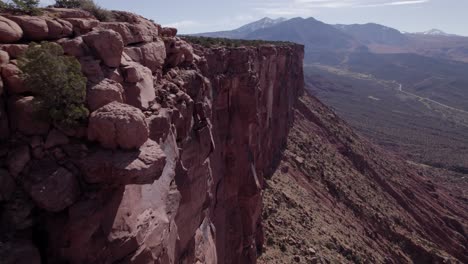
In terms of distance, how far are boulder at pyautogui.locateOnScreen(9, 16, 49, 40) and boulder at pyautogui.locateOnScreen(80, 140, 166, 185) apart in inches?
171

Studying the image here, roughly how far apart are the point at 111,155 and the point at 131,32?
674 cm

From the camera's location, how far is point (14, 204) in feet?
31.5

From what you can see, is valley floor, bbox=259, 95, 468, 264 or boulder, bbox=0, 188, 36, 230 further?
valley floor, bbox=259, 95, 468, 264

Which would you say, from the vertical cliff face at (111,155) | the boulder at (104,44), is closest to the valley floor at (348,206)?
the vertical cliff face at (111,155)

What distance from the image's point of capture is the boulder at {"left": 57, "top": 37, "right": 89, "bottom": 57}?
40.2 ft

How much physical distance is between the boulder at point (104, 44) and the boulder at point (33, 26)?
4.07 feet

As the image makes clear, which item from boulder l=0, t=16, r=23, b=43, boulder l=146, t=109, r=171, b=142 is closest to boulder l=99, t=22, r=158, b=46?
boulder l=0, t=16, r=23, b=43

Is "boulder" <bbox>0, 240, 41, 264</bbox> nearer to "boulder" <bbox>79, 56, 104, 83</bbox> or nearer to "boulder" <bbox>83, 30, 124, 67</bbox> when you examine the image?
"boulder" <bbox>79, 56, 104, 83</bbox>

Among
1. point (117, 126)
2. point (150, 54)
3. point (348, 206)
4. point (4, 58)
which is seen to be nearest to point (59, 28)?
point (4, 58)

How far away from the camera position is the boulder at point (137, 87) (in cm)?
1323

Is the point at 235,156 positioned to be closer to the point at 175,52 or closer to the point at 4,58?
the point at 175,52

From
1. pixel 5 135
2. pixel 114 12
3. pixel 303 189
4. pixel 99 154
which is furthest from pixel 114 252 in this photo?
pixel 303 189

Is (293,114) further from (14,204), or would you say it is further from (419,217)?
(14,204)

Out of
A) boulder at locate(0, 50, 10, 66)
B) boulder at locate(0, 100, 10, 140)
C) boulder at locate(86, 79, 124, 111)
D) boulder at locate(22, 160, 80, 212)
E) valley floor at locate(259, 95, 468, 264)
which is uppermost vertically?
boulder at locate(0, 50, 10, 66)
